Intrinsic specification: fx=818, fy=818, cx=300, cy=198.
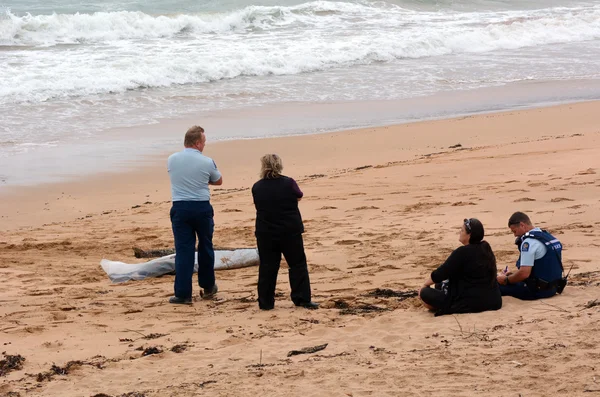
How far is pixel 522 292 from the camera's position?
22.2 feet

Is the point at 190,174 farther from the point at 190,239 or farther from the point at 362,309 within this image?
the point at 362,309

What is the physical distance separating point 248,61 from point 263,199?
19367mm

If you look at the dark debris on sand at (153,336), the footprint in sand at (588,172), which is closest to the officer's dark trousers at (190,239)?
the dark debris on sand at (153,336)

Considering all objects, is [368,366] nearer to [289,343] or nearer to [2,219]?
[289,343]

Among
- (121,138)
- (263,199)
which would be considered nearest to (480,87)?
(121,138)

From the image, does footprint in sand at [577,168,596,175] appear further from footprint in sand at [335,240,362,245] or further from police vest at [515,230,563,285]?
police vest at [515,230,563,285]

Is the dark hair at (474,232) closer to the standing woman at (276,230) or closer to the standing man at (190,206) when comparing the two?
the standing woman at (276,230)

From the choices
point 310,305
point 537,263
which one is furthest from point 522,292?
point 310,305

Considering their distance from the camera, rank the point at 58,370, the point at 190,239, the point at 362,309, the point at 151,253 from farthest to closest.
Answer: the point at 151,253
the point at 190,239
the point at 362,309
the point at 58,370

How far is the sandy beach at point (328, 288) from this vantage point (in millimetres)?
5297

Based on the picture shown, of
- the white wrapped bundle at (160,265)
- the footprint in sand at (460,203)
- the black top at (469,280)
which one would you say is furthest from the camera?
the footprint in sand at (460,203)

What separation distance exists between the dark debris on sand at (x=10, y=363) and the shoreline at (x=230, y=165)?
5.48 m

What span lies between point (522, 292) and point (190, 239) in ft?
9.65

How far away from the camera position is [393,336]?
19.8 feet
